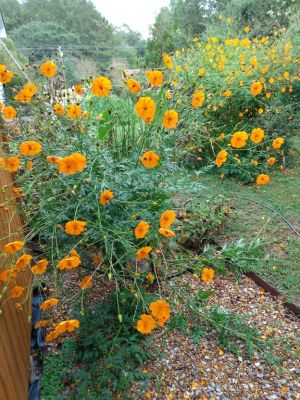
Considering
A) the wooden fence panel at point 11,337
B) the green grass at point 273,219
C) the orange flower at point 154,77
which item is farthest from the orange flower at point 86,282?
the green grass at point 273,219

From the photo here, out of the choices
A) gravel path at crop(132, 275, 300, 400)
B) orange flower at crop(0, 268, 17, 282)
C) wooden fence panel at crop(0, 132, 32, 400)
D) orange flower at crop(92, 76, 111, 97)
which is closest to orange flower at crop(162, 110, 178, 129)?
orange flower at crop(92, 76, 111, 97)

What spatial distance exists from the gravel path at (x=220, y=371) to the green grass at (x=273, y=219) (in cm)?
29

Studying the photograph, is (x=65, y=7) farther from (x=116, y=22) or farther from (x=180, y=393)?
(x=180, y=393)

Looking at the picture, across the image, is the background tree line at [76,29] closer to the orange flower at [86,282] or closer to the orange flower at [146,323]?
the orange flower at [86,282]

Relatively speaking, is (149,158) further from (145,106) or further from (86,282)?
(86,282)

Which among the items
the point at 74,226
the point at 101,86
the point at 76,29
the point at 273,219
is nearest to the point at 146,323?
the point at 74,226

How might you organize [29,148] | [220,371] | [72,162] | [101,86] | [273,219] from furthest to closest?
1. [273,219]
2. [220,371]
3. [101,86]
4. [29,148]
5. [72,162]

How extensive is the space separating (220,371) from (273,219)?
68.1 inches

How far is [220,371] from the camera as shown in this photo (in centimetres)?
164

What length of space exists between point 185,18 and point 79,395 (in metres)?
16.1

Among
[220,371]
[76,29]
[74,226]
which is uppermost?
[76,29]

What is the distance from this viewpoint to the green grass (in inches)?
89.0

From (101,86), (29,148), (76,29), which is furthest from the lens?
(76,29)

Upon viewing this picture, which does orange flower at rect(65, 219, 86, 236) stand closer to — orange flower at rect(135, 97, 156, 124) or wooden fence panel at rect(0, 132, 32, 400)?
wooden fence panel at rect(0, 132, 32, 400)
